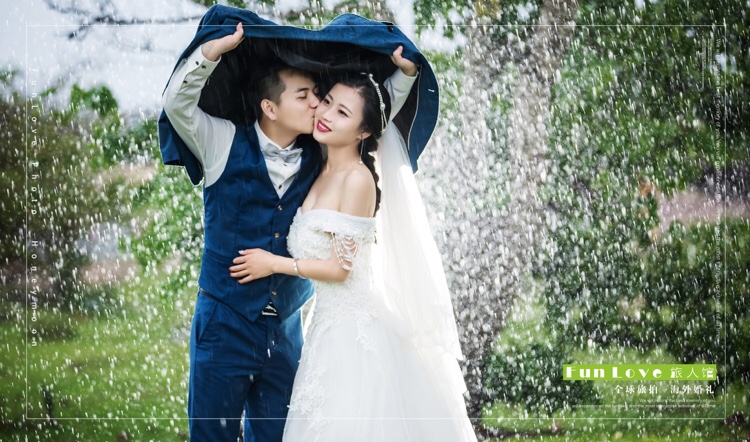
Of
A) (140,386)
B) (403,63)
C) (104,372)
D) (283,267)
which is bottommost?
(140,386)

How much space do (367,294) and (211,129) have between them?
69cm

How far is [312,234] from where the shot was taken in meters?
2.36

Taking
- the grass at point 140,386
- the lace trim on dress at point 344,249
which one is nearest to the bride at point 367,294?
the lace trim on dress at point 344,249

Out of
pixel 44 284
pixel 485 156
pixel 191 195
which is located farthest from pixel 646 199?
pixel 44 284

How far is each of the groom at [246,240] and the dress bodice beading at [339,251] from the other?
8cm

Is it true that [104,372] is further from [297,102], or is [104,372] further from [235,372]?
[297,102]

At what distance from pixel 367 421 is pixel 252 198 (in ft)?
2.42

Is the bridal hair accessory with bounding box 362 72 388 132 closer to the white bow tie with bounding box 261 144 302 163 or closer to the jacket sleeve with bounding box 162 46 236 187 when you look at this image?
the white bow tie with bounding box 261 144 302 163

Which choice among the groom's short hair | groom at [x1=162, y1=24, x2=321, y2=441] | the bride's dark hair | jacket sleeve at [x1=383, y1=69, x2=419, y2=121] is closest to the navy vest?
A: groom at [x1=162, y1=24, x2=321, y2=441]

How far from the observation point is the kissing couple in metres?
2.33

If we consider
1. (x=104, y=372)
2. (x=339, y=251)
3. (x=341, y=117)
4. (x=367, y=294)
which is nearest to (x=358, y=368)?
(x=367, y=294)

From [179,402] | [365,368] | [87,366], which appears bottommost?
[179,402]

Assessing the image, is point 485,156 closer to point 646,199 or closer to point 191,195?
point 646,199

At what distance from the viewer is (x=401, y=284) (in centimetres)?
250
